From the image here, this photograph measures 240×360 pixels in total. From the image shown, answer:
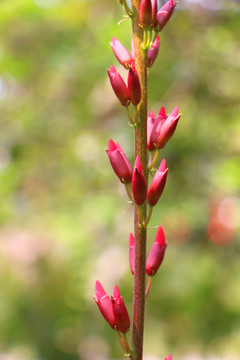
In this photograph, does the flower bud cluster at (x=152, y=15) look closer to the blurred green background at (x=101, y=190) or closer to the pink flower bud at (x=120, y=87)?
the pink flower bud at (x=120, y=87)

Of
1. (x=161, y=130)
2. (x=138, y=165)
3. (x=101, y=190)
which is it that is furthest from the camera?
(x=101, y=190)

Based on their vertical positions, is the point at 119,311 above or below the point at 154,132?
below

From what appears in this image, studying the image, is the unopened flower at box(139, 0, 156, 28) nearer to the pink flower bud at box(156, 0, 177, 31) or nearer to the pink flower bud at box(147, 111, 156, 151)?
the pink flower bud at box(156, 0, 177, 31)

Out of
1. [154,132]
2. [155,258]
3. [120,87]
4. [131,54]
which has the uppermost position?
[131,54]

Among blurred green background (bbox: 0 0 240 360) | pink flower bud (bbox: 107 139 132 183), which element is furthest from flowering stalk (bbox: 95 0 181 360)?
blurred green background (bbox: 0 0 240 360)

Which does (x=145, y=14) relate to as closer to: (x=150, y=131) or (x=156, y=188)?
(x=150, y=131)

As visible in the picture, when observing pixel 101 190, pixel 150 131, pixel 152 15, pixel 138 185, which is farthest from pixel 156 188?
pixel 101 190

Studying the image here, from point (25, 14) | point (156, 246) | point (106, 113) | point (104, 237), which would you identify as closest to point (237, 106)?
point (106, 113)

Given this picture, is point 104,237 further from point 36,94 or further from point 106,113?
point 36,94
